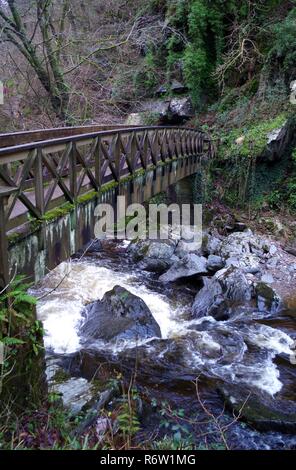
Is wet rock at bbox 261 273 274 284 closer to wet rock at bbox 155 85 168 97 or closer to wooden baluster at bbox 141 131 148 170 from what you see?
wooden baluster at bbox 141 131 148 170

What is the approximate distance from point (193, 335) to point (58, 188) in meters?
4.04

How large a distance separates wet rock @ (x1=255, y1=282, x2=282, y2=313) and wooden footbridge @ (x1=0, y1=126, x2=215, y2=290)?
3.63 meters

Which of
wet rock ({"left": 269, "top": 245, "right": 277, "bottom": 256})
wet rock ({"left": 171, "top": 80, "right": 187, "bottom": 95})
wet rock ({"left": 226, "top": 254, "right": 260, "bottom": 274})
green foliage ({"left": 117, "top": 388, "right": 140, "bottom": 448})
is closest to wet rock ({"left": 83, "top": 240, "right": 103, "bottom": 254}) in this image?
wet rock ({"left": 226, "top": 254, "right": 260, "bottom": 274})

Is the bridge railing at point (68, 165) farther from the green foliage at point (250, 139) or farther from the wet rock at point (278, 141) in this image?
the wet rock at point (278, 141)

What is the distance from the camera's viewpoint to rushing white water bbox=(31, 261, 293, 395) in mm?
6875

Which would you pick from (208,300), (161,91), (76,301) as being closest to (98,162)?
(76,301)

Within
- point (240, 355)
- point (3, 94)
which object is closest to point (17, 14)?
point (3, 94)

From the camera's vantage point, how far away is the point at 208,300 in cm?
918

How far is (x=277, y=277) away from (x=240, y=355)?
13.1 feet

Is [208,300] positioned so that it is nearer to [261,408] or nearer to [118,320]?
[118,320]

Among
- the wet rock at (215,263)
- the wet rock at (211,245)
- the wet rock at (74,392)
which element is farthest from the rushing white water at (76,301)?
the wet rock at (211,245)

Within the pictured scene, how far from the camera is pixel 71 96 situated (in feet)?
47.1

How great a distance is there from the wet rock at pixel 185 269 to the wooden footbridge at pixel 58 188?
2425 millimetres

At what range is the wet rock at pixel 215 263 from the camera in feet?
36.5
